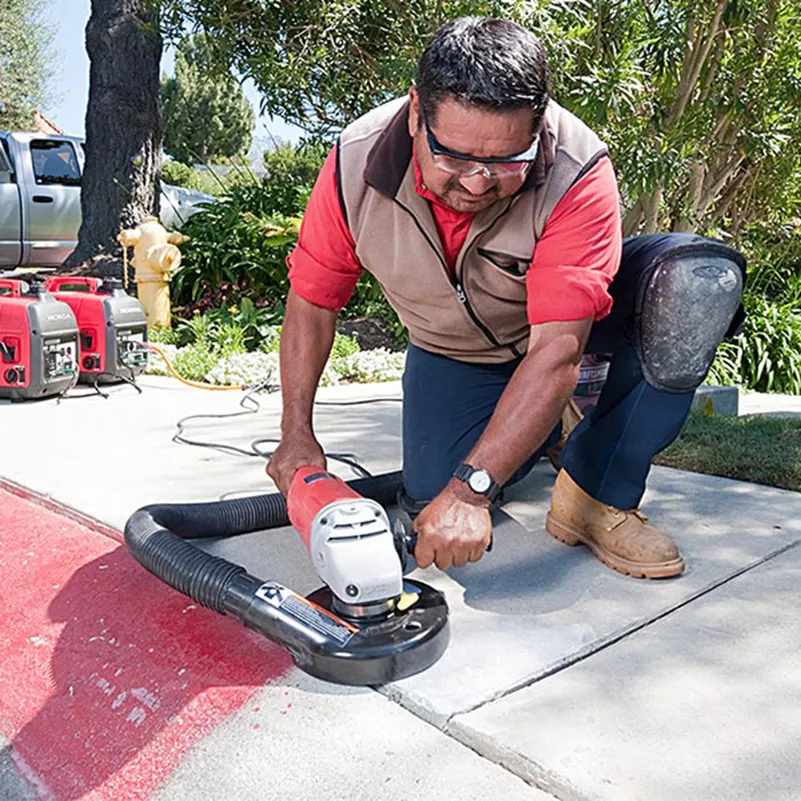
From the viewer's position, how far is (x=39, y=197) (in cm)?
940

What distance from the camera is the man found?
1.57 meters

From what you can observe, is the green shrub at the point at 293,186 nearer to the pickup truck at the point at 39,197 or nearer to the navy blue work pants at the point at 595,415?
the pickup truck at the point at 39,197

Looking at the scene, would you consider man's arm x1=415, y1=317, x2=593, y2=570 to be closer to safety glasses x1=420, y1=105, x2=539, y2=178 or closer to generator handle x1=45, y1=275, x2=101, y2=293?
safety glasses x1=420, y1=105, x2=539, y2=178

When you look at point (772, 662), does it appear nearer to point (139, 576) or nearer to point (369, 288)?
point (139, 576)

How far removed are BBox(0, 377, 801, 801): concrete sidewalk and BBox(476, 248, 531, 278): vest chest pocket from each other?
695 mm

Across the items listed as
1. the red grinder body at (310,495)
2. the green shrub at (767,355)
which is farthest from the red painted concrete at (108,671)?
the green shrub at (767,355)

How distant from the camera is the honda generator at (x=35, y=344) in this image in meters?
3.96

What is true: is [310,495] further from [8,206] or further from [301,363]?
[8,206]

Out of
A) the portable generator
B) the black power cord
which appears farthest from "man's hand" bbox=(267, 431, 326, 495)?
the portable generator

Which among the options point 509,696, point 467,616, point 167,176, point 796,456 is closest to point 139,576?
point 467,616

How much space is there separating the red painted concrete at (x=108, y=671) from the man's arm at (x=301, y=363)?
39cm

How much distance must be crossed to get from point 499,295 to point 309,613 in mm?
838

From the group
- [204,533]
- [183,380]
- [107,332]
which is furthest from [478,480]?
[183,380]

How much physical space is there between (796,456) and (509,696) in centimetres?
178
